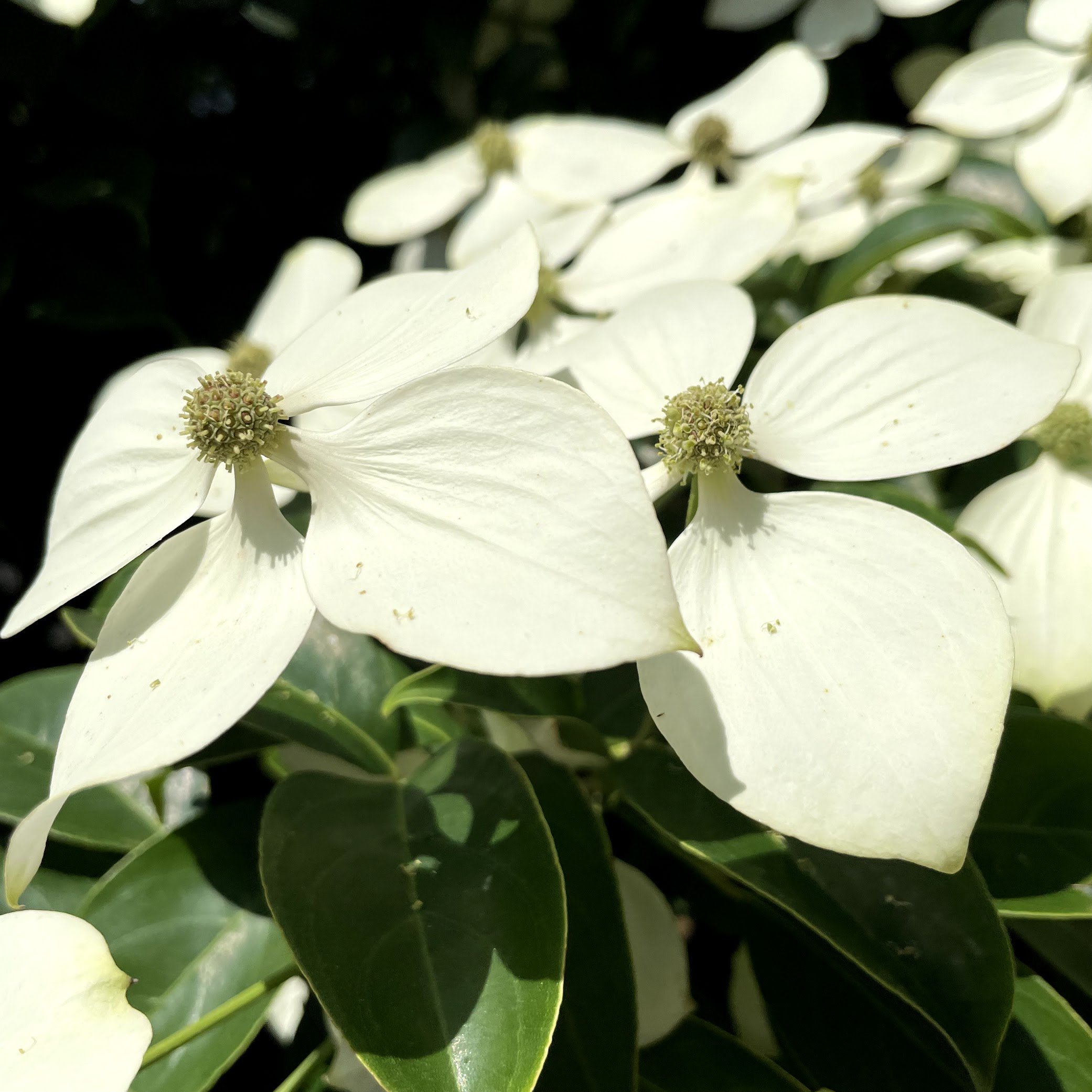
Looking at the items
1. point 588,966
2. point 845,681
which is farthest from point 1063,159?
point 588,966

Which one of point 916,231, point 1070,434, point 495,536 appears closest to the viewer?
point 495,536

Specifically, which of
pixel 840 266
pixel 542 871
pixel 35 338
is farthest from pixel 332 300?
pixel 542 871

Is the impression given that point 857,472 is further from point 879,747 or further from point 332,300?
point 332,300

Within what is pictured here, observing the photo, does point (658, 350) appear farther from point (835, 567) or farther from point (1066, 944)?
point (1066, 944)

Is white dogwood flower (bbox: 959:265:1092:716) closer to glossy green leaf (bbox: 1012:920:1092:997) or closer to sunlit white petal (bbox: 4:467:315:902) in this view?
glossy green leaf (bbox: 1012:920:1092:997)

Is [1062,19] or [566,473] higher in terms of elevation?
[566,473]

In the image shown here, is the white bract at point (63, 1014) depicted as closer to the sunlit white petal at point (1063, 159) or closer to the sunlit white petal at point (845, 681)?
the sunlit white petal at point (845, 681)
